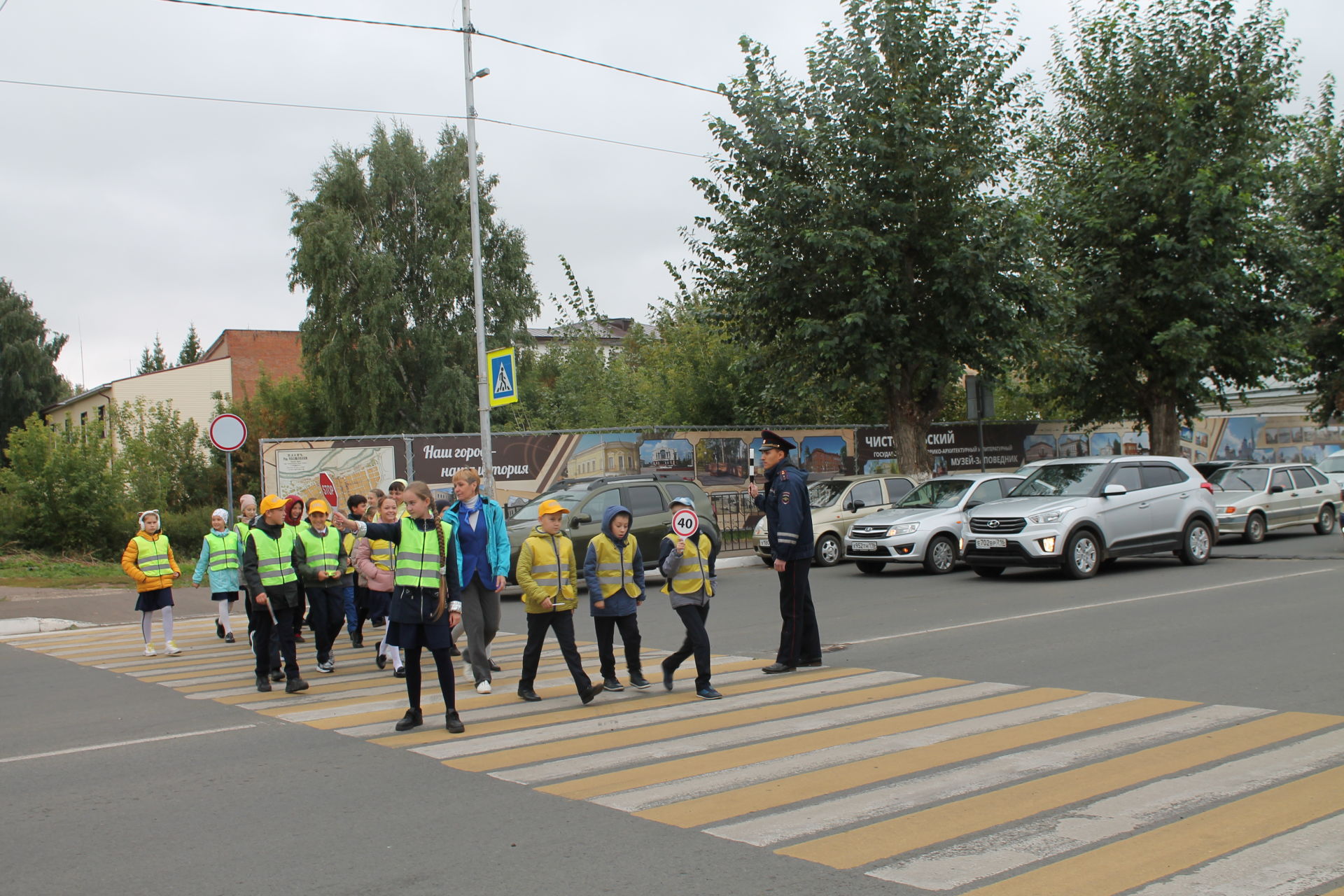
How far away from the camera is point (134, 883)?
4746mm

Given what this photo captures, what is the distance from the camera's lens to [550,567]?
8680 millimetres

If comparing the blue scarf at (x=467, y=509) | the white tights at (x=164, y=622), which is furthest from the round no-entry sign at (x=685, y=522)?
the white tights at (x=164, y=622)

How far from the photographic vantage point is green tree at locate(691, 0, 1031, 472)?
22.1 m

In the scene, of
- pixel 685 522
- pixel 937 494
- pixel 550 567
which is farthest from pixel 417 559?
pixel 937 494

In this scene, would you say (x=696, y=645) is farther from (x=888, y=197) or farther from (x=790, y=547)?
(x=888, y=197)

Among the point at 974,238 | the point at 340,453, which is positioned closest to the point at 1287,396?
the point at 974,238

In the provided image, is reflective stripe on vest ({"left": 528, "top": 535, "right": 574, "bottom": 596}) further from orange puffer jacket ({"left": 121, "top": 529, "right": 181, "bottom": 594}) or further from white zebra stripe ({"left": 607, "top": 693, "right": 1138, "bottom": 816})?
orange puffer jacket ({"left": 121, "top": 529, "right": 181, "bottom": 594})

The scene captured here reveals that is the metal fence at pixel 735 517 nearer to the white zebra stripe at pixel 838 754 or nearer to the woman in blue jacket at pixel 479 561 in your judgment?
the woman in blue jacket at pixel 479 561

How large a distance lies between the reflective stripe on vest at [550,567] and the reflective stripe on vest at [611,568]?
237mm

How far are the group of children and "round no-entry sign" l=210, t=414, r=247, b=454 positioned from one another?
7.09 metres

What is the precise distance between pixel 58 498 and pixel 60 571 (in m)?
2.87

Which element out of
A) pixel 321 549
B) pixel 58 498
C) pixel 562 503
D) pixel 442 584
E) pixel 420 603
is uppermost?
pixel 58 498

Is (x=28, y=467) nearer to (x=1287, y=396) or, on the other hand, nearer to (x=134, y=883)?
(x=134, y=883)

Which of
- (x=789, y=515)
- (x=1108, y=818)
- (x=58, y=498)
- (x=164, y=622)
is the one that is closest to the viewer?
(x=1108, y=818)
